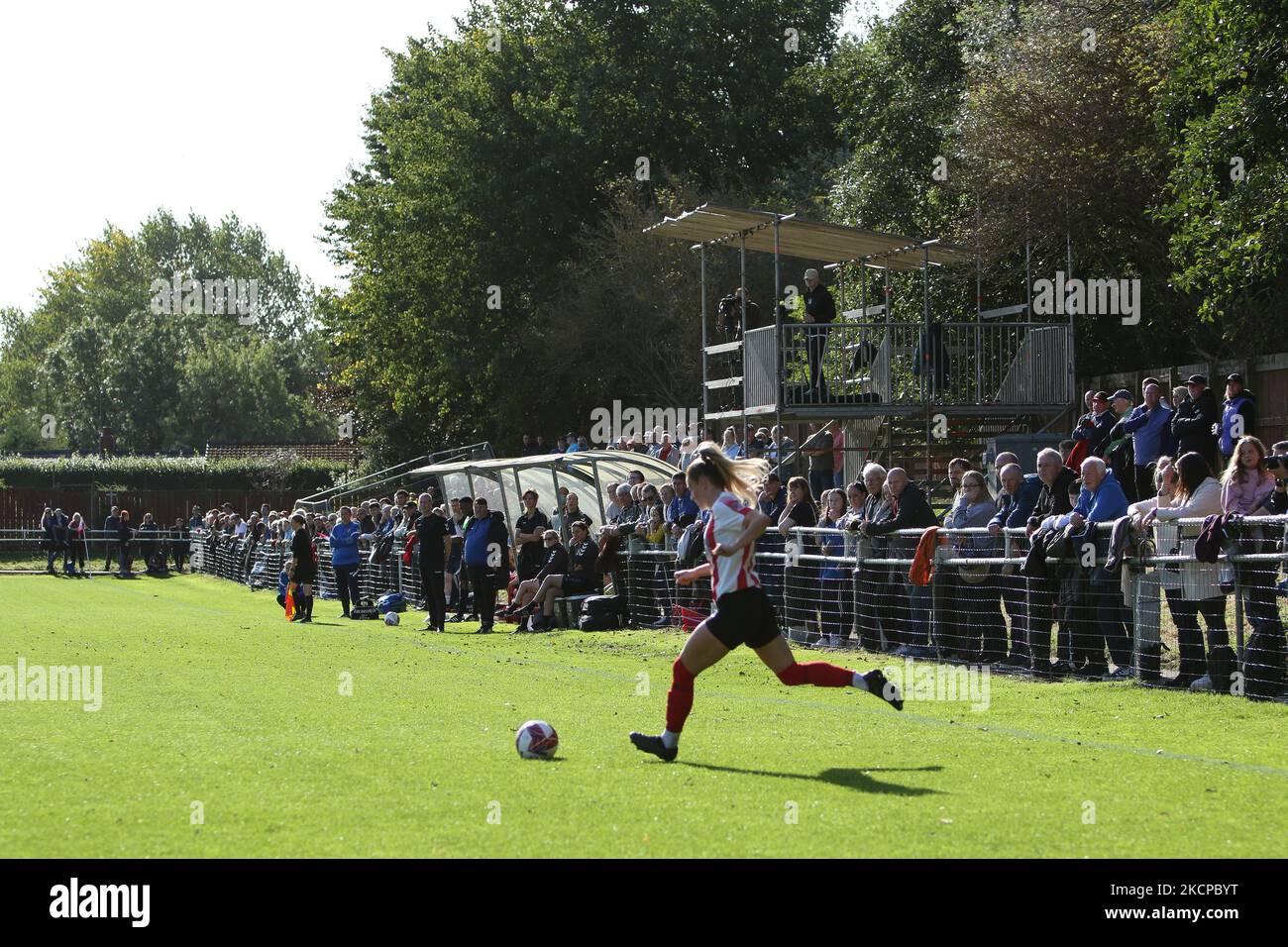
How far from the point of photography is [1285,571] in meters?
12.1

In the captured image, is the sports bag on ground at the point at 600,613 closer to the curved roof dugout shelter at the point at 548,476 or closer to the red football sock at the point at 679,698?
the curved roof dugout shelter at the point at 548,476

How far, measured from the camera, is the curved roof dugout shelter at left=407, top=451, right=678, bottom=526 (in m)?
27.5

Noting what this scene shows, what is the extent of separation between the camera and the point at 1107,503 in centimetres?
1426

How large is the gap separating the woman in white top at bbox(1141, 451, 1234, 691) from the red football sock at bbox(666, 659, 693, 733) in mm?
5317

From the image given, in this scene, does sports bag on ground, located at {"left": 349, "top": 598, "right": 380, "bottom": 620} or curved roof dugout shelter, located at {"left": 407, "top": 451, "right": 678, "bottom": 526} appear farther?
sports bag on ground, located at {"left": 349, "top": 598, "right": 380, "bottom": 620}

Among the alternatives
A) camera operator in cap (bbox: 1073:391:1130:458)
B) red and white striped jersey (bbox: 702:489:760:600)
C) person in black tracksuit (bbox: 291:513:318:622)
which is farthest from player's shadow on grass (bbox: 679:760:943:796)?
person in black tracksuit (bbox: 291:513:318:622)

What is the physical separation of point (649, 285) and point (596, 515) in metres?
15.7

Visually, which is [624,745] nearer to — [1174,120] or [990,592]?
[990,592]

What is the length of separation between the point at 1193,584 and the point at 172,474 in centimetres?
6389

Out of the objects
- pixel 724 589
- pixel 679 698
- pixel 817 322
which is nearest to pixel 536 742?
pixel 679 698

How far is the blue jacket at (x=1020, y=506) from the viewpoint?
15.6 metres

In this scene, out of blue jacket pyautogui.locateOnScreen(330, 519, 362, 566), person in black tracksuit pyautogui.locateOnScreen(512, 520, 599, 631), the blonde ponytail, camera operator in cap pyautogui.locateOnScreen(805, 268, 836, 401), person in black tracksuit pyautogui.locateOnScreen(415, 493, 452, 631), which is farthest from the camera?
blue jacket pyautogui.locateOnScreen(330, 519, 362, 566)

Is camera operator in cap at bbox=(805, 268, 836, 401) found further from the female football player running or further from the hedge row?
the hedge row

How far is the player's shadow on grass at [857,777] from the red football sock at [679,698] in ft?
0.82
